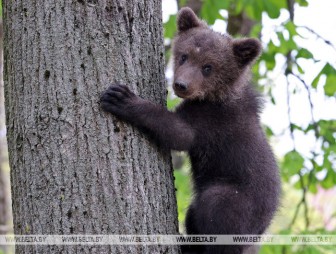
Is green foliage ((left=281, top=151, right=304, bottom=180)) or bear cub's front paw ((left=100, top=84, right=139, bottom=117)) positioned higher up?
bear cub's front paw ((left=100, top=84, right=139, bottom=117))

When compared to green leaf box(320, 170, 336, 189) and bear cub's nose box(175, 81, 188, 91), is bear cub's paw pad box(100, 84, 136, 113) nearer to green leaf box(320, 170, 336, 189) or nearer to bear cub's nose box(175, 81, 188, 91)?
bear cub's nose box(175, 81, 188, 91)

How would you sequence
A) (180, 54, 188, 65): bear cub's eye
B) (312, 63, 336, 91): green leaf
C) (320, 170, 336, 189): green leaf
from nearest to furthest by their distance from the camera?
(180, 54, 188, 65): bear cub's eye < (312, 63, 336, 91): green leaf < (320, 170, 336, 189): green leaf

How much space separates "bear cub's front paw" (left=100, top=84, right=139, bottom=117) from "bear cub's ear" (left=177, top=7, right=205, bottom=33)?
1.59m

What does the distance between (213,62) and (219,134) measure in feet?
2.14

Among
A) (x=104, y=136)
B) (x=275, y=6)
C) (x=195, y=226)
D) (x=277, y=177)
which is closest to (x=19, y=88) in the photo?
(x=104, y=136)

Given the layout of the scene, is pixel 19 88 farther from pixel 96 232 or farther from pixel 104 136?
pixel 96 232

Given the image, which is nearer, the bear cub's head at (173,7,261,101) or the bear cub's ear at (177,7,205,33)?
the bear cub's head at (173,7,261,101)

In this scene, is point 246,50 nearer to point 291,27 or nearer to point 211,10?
point 291,27

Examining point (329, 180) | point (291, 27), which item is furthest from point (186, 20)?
point (329, 180)

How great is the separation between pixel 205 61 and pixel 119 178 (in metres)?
1.58

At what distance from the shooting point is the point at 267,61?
721cm

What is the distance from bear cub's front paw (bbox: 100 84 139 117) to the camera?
307 centimetres

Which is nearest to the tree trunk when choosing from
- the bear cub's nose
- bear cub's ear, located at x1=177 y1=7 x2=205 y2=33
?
the bear cub's nose

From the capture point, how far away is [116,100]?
10.00ft
